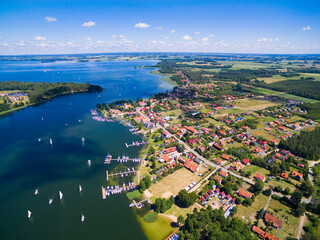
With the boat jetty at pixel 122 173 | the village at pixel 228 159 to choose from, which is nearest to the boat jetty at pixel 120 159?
the village at pixel 228 159

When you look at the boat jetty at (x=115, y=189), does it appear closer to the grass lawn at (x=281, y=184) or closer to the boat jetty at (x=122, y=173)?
the boat jetty at (x=122, y=173)

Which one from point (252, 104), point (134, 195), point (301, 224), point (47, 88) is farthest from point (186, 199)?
point (47, 88)

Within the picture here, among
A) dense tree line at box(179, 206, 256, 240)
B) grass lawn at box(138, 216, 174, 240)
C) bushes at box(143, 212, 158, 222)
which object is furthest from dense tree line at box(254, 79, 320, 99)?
bushes at box(143, 212, 158, 222)

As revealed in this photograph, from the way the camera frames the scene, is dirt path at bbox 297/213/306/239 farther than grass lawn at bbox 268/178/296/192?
No

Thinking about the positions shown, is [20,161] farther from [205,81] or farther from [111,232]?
[205,81]

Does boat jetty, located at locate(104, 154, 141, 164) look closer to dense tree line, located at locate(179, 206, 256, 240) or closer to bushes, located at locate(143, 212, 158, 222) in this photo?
bushes, located at locate(143, 212, 158, 222)

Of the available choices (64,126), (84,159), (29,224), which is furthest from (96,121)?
(29,224)
